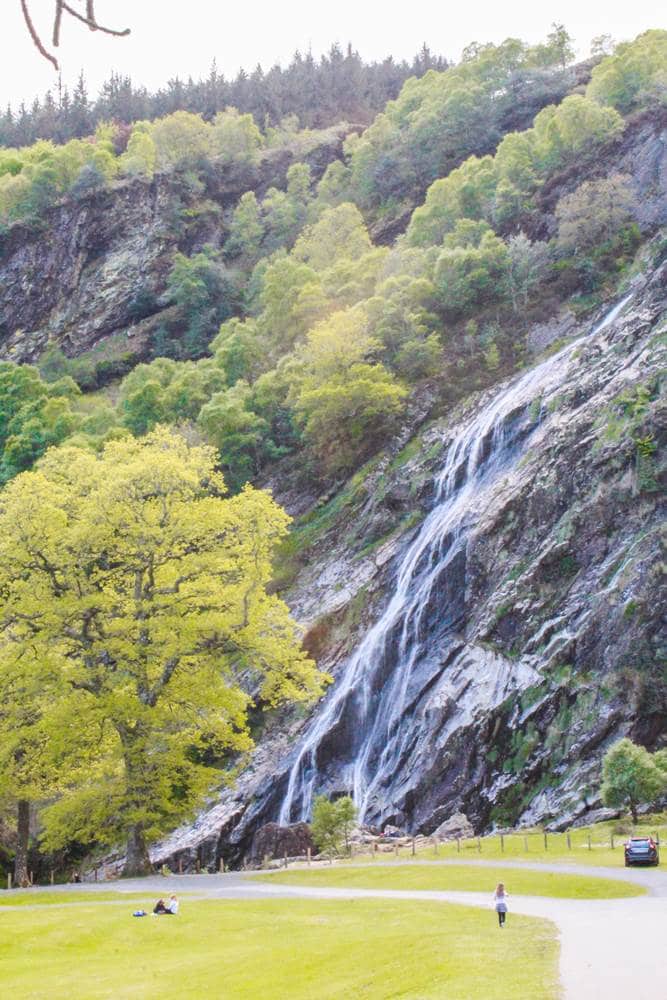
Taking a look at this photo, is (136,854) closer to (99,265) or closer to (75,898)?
(75,898)

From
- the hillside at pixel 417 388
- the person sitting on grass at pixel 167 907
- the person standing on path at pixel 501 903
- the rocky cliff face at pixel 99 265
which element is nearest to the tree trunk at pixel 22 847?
the hillside at pixel 417 388

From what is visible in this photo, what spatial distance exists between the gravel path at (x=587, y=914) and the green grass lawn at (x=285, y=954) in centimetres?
47

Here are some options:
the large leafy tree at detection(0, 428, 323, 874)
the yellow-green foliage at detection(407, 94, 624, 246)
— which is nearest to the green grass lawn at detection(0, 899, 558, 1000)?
the large leafy tree at detection(0, 428, 323, 874)

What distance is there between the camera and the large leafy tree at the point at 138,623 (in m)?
32.3

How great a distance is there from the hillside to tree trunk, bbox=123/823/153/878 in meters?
8.33

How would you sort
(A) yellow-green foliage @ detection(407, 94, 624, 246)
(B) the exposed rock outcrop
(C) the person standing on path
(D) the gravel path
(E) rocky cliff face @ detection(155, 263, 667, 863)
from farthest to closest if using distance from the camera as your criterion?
(A) yellow-green foliage @ detection(407, 94, 624, 246) → (B) the exposed rock outcrop → (E) rocky cliff face @ detection(155, 263, 667, 863) → (C) the person standing on path → (D) the gravel path

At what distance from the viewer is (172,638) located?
107 feet

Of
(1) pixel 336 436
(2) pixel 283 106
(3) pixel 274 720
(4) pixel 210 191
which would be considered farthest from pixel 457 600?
(2) pixel 283 106

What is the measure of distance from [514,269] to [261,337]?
2532 cm

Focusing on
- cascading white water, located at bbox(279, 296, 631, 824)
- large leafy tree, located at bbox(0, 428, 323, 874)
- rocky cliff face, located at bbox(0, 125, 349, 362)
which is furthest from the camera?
rocky cliff face, located at bbox(0, 125, 349, 362)

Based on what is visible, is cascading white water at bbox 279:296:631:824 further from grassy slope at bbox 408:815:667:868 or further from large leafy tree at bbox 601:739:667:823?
large leafy tree at bbox 601:739:667:823

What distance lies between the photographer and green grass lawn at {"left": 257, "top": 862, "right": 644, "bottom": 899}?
22141 mm

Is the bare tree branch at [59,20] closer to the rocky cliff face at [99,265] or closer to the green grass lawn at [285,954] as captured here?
the green grass lawn at [285,954]

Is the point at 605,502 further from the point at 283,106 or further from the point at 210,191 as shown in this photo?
the point at 283,106
